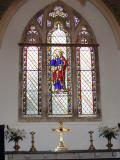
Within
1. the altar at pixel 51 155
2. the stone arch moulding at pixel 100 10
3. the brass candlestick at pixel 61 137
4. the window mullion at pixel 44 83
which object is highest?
the stone arch moulding at pixel 100 10

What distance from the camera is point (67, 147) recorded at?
12500 mm

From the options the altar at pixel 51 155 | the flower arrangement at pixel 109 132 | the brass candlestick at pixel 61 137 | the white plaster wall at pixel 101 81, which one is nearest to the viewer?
the altar at pixel 51 155

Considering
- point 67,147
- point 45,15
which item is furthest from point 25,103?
point 45,15

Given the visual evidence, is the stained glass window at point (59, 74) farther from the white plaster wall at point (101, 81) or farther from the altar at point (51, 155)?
the altar at point (51, 155)

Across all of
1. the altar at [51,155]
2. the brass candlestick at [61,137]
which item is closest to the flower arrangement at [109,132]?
the altar at [51,155]

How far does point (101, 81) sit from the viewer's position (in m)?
13.3

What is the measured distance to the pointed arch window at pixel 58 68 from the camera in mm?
13102

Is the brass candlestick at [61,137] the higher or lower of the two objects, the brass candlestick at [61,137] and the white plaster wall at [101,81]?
the lower

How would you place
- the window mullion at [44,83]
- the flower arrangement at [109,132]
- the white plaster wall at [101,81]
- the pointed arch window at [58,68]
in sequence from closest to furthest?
the flower arrangement at [109,132]
the white plaster wall at [101,81]
the window mullion at [44,83]
the pointed arch window at [58,68]

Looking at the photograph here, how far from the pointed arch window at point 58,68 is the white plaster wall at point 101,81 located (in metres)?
0.21

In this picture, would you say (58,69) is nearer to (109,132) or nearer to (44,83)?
(44,83)

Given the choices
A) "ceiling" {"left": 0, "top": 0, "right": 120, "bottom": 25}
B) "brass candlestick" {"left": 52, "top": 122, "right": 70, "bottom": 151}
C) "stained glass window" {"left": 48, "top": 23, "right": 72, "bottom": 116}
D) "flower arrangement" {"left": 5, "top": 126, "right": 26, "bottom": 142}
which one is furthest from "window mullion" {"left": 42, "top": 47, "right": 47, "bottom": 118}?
"ceiling" {"left": 0, "top": 0, "right": 120, "bottom": 25}

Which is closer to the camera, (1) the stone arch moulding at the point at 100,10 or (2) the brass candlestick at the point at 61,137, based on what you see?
(2) the brass candlestick at the point at 61,137

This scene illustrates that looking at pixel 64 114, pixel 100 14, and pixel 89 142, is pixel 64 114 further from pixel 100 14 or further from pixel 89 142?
pixel 100 14
